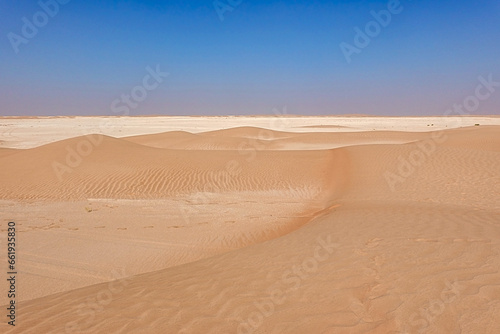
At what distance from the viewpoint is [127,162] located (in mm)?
15969

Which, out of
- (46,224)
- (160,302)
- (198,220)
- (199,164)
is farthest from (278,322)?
(199,164)

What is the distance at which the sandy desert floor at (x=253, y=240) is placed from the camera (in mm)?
3268

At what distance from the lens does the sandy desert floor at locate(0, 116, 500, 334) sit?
327cm

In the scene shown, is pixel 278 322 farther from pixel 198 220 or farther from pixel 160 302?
pixel 198 220

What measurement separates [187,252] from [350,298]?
454 cm

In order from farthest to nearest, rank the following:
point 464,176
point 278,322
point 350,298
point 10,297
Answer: point 464,176 → point 10,297 → point 350,298 → point 278,322

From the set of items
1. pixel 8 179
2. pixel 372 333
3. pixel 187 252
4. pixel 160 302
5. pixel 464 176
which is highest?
pixel 8 179

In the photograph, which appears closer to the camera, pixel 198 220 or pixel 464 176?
pixel 198 220

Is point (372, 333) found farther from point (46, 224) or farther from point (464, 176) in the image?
point (464, 176)

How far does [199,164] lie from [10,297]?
11188 millimetres

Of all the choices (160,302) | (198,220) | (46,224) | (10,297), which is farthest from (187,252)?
(46,224)

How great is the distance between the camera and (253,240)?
787cm

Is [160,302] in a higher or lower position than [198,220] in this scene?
lower

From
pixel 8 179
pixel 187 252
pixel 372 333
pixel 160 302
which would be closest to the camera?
pixel 372 333
